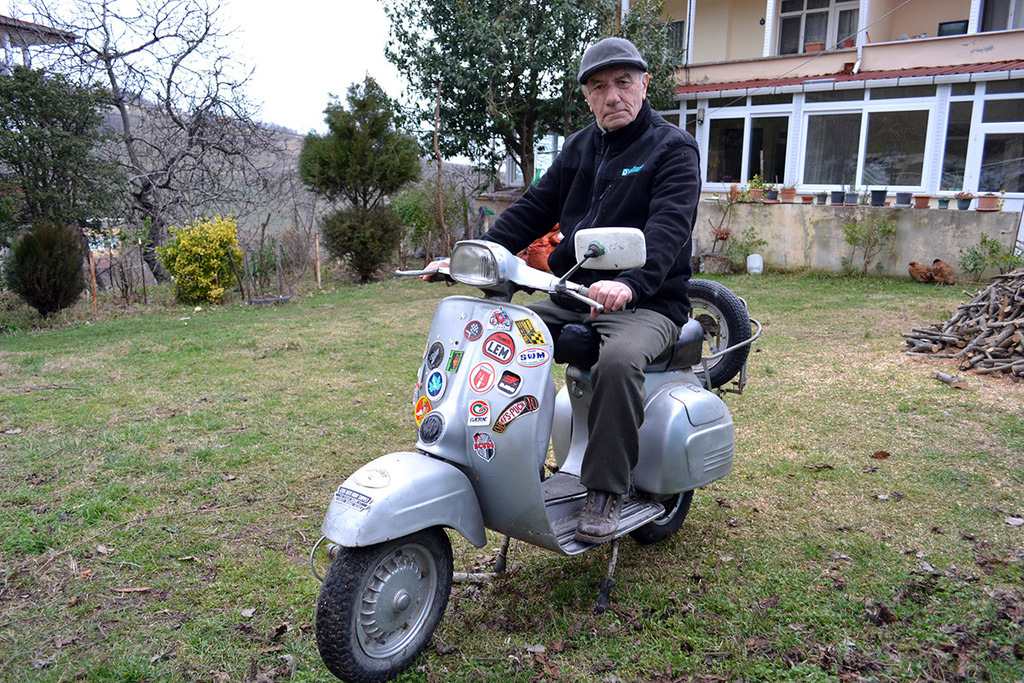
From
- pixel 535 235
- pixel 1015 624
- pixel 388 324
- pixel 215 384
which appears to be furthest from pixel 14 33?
pixel 1015 624

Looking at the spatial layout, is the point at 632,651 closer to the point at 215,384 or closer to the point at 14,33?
the point at 215,384

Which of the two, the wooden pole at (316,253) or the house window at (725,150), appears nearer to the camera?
the wooden pole at (316,253)

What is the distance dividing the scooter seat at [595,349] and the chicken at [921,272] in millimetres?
9801

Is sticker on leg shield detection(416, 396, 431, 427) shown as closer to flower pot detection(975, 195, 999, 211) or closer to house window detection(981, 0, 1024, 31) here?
flower pot detection(975, 195, 999, 211)

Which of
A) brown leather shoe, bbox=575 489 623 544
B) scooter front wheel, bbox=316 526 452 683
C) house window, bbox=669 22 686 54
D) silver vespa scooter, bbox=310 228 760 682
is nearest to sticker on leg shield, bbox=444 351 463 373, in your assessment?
silver vespa scooter, bbox=310 228 760 682

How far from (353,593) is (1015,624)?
2265 mm

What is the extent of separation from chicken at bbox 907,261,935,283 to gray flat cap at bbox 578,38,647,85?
10.2m

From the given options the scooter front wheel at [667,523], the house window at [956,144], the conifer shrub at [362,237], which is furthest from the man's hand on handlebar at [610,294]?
the house window at [956,144]

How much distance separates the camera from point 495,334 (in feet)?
8.18

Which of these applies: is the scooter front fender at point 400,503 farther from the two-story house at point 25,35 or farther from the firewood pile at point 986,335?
the two-story house at point 25,35

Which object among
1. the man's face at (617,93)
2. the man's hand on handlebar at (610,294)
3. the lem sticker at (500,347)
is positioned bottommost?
the lem sticker at (500,347)

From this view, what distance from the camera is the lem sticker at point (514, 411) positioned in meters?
2.37

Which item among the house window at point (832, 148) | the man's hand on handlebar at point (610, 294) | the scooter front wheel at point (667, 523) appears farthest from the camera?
the house window at point (832, 148)

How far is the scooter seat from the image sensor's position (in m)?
2.70
